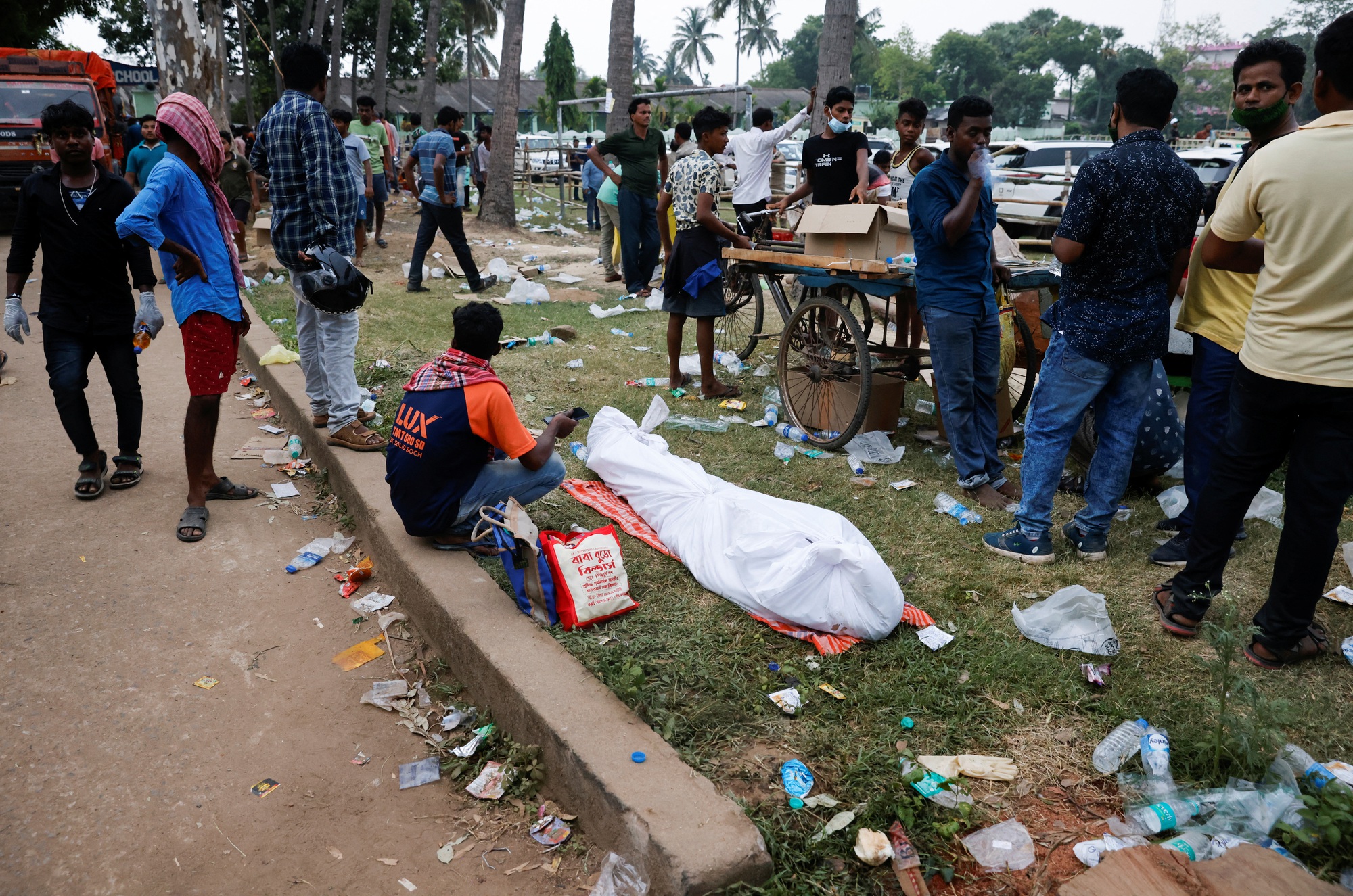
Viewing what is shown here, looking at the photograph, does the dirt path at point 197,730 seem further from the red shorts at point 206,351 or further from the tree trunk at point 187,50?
the tree trunk at point 187,50

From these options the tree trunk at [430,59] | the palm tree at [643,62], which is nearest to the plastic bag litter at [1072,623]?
the tree trunk at [430,59]

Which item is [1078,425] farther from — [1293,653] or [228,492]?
[228,492]

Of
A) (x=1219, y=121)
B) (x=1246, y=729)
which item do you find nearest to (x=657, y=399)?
(x=1246, y=729)

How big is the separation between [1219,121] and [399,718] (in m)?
83.0

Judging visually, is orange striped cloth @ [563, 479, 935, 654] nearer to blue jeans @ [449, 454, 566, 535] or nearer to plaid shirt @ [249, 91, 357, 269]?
blue jeans @ [449, 454, 566, 535]

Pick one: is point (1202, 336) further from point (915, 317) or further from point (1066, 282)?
point (915, 317)

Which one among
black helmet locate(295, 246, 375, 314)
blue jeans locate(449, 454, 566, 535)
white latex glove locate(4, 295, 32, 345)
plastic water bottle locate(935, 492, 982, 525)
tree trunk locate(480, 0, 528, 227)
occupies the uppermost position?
tree trunk locate(480, 0, 528, 227)

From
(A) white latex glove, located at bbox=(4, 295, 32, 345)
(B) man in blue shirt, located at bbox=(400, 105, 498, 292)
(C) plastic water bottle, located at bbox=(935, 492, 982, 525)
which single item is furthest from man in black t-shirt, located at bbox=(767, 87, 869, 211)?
(A) white latex glove, located at bbox=(4, 295, 32, 345)

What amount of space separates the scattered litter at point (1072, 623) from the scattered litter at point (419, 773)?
1972mm

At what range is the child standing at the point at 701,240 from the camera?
5.49 m

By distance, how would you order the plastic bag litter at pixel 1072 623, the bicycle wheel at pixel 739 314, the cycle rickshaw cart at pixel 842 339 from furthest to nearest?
1. the bicycle wheel at pixel 739 314
2. the cycle rickshaw cart at pixel 842 339
3. the plastic bag litter at pixel 1072 623

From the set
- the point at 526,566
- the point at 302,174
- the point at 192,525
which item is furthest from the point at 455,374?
the point at 302,174

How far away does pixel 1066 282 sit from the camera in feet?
11.3

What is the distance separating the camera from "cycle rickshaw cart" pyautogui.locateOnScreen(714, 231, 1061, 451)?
4672mm
